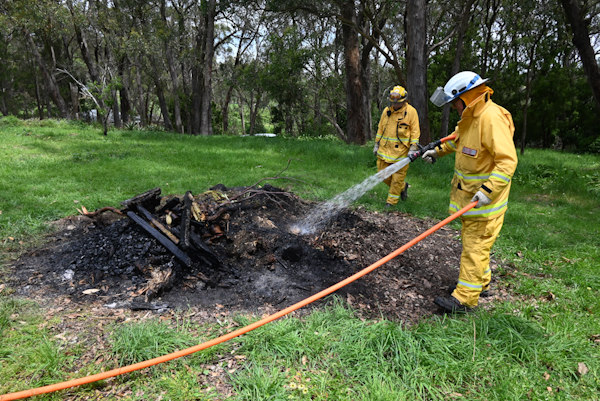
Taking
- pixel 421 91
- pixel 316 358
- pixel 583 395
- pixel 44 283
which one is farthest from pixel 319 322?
pixel 421 91

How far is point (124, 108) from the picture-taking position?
22047mm

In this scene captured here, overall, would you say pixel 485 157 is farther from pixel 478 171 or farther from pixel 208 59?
pixel 208 59

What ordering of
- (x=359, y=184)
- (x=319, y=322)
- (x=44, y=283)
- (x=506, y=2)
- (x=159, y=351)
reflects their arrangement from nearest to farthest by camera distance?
(x=159, y=351), (x=319, y=322), (x=44, y=283), (x=359, y=184), (x=506, y=2)

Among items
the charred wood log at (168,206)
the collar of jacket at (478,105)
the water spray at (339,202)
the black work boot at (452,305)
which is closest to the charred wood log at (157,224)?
the charred wood log at (168,206)

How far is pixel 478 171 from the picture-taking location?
124 inches

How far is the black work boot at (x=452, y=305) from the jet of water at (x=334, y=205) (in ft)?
5.41

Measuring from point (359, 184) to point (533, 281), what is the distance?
4.03 meters

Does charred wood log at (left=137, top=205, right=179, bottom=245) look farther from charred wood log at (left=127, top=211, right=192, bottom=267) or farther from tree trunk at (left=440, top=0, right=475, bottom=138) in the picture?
tree trunk at (left=440, top=0, right=475, bottom=138)

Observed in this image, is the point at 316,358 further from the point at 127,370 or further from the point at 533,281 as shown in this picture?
the point at 533,281

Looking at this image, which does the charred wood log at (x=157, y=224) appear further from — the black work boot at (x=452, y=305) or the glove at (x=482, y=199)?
the glove at (x=482, y=199)

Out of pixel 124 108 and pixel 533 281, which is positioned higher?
pixel 124 108

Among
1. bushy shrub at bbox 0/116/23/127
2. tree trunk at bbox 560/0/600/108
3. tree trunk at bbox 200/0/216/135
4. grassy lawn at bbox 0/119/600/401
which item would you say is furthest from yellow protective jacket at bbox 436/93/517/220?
bushy shrub at bbox 0/116/23/127

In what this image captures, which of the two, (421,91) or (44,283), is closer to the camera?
(44,283)

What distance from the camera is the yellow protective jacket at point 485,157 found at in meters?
2.88
